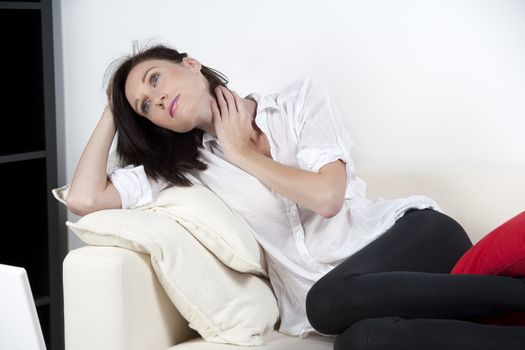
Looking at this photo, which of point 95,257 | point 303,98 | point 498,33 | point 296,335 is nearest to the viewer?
point 95,257

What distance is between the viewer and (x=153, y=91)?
2191 millimetres

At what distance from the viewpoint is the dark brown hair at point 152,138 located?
7.41 feet

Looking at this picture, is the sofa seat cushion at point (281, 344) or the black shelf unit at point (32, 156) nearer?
the sofa seat cushion at point (281, 344)

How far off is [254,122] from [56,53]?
Answer: 134 centimetres

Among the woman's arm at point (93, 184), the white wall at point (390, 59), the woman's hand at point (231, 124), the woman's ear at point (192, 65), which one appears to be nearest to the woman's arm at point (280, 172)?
the woman's hand at point (231, 124)

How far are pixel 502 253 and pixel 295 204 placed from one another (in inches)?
24.0

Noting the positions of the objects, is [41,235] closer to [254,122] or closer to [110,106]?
[110,106]

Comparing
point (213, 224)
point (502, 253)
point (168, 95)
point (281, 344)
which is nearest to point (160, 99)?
point (168, 95)

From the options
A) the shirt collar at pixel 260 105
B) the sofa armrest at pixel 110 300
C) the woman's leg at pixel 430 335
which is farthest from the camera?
the shirt collar at pixel 260 105

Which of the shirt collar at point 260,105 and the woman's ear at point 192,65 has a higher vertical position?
the woman's ear at point 192,65

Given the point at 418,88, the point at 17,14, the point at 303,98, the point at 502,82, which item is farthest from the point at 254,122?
the point at 17,14

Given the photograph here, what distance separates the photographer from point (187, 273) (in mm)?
1948

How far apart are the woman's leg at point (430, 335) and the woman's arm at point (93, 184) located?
847 mm

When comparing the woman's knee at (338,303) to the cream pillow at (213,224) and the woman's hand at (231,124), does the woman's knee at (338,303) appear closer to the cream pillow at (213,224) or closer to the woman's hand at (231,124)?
the cream pillow at (213,224)
